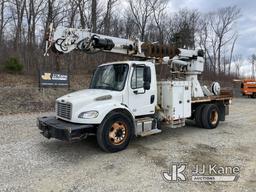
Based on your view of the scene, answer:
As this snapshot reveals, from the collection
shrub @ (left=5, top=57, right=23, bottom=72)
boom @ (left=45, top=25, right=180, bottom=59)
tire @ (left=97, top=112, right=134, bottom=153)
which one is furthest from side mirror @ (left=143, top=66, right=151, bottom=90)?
shrub @ (left=5, top=57, right=23, bottom=72)

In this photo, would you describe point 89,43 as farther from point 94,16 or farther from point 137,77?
point 94,16

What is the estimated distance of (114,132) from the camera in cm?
545

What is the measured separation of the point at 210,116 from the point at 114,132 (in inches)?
165

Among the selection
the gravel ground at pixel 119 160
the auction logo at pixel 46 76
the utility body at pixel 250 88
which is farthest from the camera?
the utility body at pixel 250 88

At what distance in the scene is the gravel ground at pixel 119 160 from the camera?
3969 millimetres

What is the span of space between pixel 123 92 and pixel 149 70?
41.9 inches

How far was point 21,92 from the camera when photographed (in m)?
13.5

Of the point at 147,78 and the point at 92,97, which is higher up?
the point at 147,78

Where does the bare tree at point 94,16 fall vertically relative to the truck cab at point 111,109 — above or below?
above

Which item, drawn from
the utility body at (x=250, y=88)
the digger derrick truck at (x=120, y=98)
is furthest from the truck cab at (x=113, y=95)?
the utility body at (x=250, y=88)

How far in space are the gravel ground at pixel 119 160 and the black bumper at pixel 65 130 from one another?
0.51m

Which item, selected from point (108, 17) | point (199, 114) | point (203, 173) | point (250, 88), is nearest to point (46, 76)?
point (199, 114)

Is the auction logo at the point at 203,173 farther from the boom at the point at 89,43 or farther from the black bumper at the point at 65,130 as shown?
the boom at the point at 89,43

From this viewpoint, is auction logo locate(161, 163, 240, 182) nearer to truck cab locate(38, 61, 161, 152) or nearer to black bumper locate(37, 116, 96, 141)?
truck cab locate(38, 61, 161, 152)
